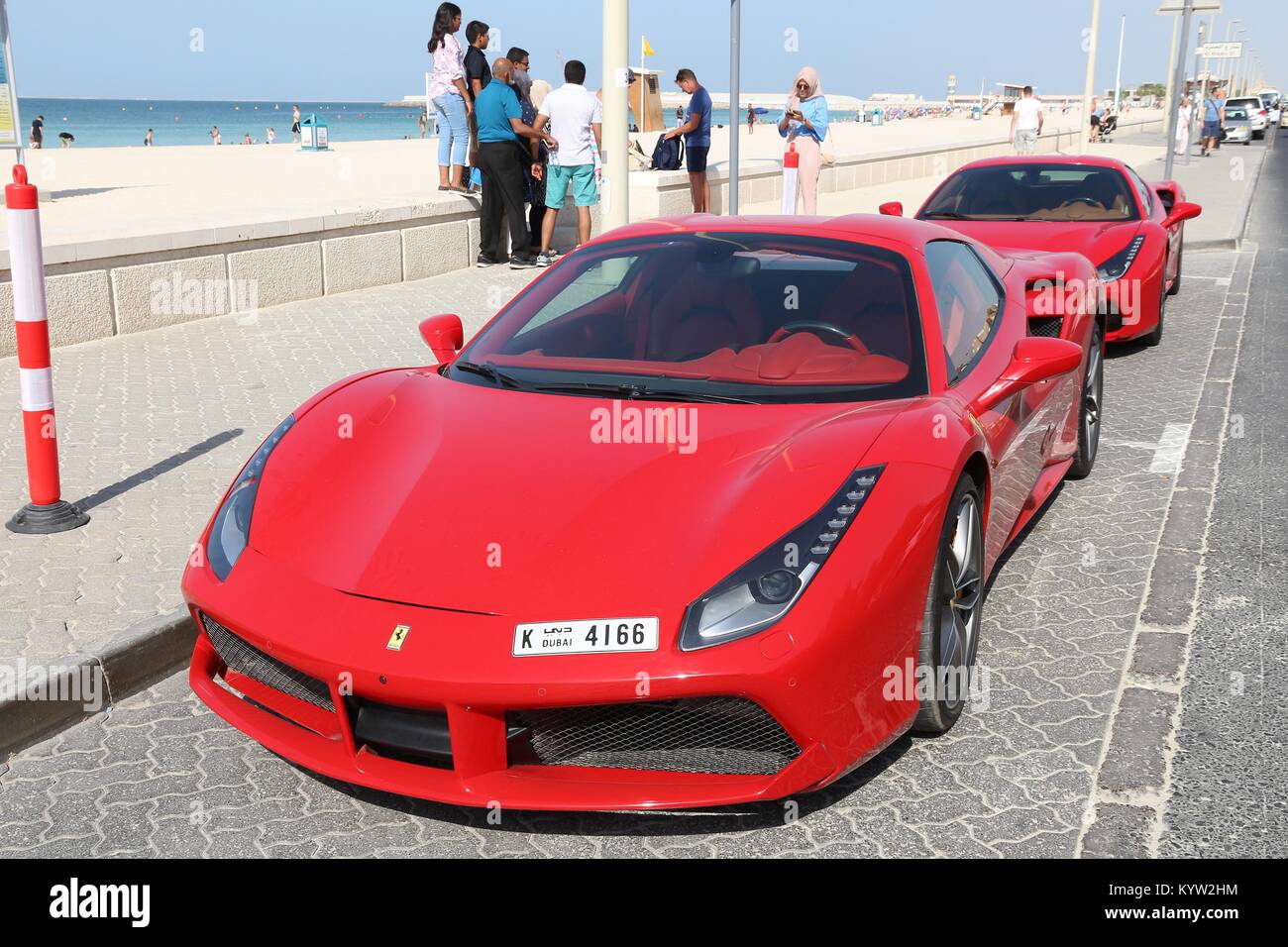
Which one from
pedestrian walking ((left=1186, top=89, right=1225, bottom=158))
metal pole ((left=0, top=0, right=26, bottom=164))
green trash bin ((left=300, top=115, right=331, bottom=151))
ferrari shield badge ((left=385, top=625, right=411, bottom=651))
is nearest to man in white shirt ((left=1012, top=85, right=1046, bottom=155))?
metal pole ((left=0, top=0, right=26, bottom=164))

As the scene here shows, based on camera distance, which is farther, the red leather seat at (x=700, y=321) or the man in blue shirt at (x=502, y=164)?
the man in blue shirt at (x=502, y=164)

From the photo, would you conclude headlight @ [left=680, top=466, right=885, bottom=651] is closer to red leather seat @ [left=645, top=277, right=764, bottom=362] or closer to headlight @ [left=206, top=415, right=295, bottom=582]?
red leather seat @ [left=645, top=277, right=764, bottom=362]

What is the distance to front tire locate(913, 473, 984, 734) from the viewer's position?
329 cm

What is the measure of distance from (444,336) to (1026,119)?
796 inches

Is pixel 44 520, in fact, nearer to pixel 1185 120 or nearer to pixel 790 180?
pixel 790 180

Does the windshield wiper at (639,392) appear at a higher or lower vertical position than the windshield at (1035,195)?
lower

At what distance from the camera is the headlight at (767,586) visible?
2.83 m

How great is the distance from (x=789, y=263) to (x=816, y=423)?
38.5 inches

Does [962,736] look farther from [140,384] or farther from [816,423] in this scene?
[140,384]

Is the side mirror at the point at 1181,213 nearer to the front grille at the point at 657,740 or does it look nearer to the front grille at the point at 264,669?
the front grille at the point at 657,740

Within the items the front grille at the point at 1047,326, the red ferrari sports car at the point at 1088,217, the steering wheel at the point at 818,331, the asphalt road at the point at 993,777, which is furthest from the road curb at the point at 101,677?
the red ferrari sports car at the point at 1088,217

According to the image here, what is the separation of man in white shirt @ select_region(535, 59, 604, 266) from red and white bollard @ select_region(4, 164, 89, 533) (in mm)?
7775

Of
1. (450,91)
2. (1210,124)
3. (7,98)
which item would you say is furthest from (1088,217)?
(1210,124)

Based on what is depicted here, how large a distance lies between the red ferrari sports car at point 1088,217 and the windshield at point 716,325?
486 centimetres
